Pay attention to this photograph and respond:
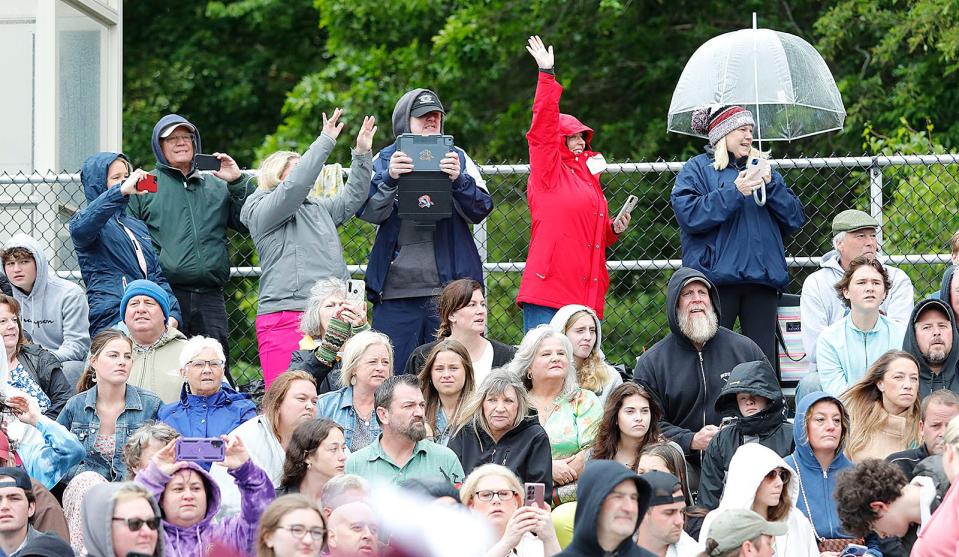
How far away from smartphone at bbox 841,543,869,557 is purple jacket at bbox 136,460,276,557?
279 cm

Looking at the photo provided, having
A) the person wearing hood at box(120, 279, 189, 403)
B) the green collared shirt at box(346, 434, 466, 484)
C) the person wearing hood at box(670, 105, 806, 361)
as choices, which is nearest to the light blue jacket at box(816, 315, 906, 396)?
the person wearing hood at box(670, 105, 806, 361)

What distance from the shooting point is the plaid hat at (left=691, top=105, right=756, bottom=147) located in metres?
11.3

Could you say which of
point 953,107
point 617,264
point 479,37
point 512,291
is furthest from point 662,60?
point 617,264

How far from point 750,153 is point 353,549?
14.9ft

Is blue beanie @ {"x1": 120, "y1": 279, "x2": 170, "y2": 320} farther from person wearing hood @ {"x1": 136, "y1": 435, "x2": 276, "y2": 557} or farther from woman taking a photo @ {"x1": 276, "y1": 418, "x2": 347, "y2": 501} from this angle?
person wearing hood @ {"x1": 136, "y1": 435, "x2": 276, "y2": 557}

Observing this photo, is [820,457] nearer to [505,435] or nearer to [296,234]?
[505,435]

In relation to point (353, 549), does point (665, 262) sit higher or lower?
higher

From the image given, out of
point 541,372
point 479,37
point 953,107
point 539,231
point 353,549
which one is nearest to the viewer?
point 353,549

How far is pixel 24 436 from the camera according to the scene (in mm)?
9414

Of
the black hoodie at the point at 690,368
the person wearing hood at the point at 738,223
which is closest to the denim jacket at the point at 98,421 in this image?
the black hoodie at the point at 690,368

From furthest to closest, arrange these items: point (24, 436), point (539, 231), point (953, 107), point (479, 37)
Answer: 1. point (479, 37)
2. point (953, 107)
3. point (539, 231)
4. point (24, 436)

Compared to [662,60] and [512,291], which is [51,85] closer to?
[512,291]

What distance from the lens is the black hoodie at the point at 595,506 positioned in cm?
733

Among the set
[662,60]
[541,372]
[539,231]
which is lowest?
[541,372]
